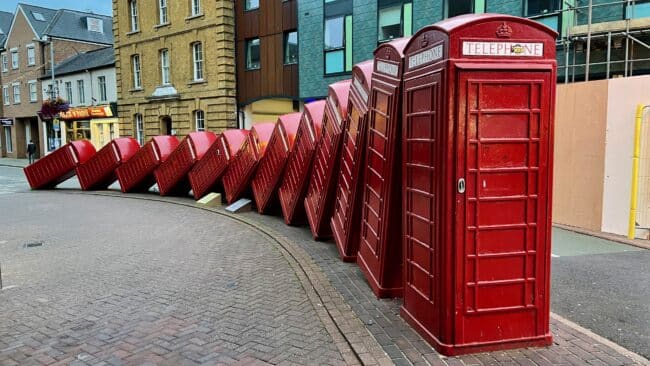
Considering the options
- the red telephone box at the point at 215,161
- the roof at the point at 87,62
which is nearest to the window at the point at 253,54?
the red telephone box at the point at 215,161

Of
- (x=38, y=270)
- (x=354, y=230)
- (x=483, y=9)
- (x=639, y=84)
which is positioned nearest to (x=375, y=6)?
(x=483, y=9)

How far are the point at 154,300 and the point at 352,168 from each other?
3.05 metres

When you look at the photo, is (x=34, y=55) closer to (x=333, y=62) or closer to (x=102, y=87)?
(x=102, y=87)

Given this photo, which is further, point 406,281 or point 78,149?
point 78,149

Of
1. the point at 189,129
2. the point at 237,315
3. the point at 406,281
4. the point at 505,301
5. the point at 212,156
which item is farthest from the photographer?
the point at 189,129

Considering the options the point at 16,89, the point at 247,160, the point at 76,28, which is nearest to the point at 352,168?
the point at 247,160

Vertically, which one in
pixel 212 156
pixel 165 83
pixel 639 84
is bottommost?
pixel 212 156

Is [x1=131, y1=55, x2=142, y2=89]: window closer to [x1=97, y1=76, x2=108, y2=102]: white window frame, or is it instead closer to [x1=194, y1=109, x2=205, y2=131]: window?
[x1=97, y1=76, x2=108, y2=102]: white window frame

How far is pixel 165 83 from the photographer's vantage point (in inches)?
1105

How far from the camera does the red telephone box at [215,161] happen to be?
1330 centimetres

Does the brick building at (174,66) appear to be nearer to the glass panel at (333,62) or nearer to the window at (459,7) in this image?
the glass panel at (333,62)

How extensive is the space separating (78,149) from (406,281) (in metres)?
16.5

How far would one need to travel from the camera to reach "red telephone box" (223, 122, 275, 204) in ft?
40.1

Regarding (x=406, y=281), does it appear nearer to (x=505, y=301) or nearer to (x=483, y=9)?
(x=505, y=301)
